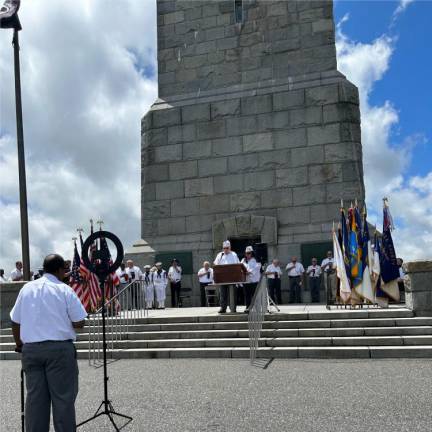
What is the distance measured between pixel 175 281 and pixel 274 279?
3210 millimetres

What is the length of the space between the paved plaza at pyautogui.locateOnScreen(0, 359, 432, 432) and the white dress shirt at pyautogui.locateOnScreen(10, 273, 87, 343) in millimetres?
1623

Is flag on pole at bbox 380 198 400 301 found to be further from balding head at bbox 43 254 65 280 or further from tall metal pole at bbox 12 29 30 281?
balding head at bbox 43 254 65 280

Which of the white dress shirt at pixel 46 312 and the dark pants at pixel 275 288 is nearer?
the white dress shirt at pixel 46 312

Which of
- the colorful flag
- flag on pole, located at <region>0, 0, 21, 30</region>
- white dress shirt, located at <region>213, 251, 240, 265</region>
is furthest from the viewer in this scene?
flag on pole, located at <region>0, 0, 21, 30</region>

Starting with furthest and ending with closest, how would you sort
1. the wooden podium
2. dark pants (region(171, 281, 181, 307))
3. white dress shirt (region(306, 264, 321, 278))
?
dark pants (region(171, 281, 181, 307))
white dress shirt (region(306, 264, 321, 278))
the wooden podium

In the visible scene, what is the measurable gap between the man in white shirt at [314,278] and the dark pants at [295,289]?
357 mm

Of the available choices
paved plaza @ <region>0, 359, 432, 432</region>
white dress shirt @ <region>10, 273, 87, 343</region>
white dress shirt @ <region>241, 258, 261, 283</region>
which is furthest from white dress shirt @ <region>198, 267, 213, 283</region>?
white dress shirt @ <region>10, 273, 87, 343</region>

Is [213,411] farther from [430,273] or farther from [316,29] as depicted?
[316,29]

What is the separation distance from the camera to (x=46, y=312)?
4164 mm

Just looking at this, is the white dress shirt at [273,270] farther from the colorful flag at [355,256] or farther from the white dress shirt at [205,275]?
the colorful flag at [355,256]

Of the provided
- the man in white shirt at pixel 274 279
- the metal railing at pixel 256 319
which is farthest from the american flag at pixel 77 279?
the man in white shirt at pixel 274 279

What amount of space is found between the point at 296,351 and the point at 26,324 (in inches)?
248

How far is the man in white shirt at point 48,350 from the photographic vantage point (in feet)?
13.3

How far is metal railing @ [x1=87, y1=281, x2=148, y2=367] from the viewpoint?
10.5 meters
